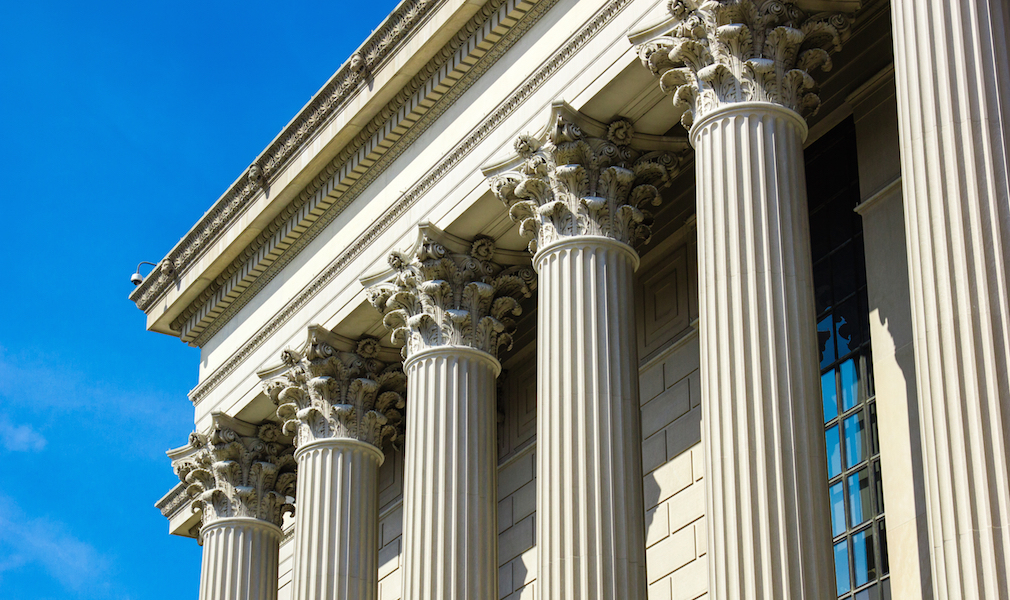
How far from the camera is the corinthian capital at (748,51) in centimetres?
2438

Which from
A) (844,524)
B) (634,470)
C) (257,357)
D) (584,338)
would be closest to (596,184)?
(584,338)

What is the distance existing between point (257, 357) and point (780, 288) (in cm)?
1844

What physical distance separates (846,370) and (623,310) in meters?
4.02

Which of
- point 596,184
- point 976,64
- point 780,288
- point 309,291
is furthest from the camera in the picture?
point 309,291

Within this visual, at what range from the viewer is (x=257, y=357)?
37938 millimetres

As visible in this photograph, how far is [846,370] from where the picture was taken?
27.1 metres

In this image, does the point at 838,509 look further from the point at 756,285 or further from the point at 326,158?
the point at 326,158

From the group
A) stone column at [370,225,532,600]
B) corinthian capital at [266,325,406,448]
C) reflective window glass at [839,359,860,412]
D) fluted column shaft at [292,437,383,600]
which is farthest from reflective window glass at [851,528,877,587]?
corinthian capital at [266,325,406,448]

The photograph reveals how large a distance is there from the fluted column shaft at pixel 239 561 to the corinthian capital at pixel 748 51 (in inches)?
666

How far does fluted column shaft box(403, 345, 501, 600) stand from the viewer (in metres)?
28.6

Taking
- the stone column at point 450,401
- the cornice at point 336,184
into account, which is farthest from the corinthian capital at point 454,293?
the cornice at point 336,184

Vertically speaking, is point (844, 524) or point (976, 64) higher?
point (976, 64)

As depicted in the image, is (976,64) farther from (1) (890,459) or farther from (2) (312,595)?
(2) (312,595)

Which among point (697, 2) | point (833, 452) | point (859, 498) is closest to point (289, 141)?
point (697, 2)
